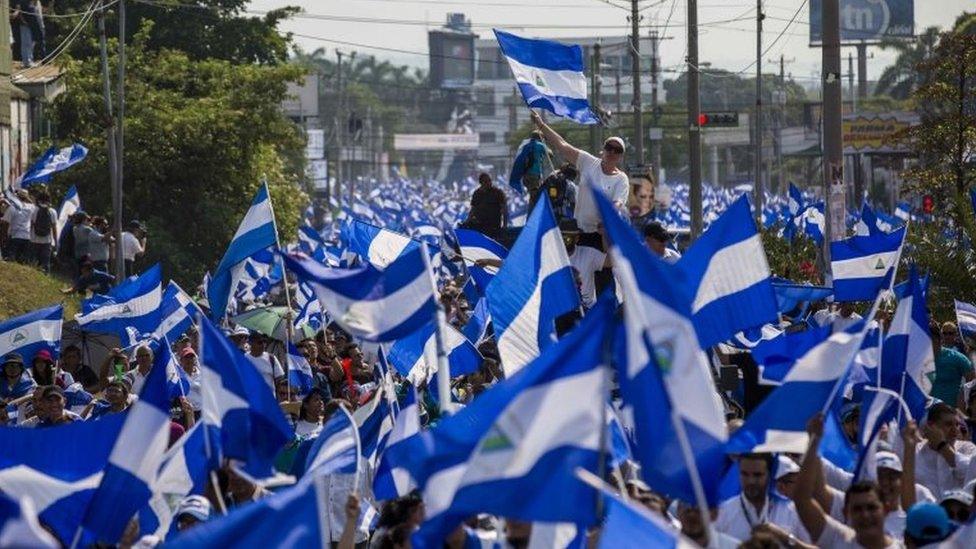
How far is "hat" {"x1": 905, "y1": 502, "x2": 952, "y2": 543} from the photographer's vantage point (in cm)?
996

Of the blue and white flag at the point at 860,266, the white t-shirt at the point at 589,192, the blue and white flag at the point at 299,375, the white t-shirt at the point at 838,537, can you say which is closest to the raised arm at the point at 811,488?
the white t-shirt at the point at 838,537

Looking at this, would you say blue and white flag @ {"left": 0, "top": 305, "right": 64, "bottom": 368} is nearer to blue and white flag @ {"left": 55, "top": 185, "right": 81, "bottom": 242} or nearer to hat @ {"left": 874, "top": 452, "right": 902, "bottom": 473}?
hat @ {"left": 874, "top": 452, "right": 902, "bottom": 473}

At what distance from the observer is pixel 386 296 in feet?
36.8

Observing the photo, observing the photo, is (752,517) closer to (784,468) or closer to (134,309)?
(784,468)

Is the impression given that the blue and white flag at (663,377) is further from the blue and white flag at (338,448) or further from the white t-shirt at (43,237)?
the white t-shirt at (43,237)

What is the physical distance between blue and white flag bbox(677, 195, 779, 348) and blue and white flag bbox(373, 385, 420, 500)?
157cm

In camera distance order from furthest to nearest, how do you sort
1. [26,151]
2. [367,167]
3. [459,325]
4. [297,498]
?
1. [367,167]
2. [26,151]
3. [459,325]
4. [297,498]

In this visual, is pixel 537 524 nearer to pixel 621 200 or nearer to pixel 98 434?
pixel 98 434

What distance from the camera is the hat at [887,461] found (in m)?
11.3

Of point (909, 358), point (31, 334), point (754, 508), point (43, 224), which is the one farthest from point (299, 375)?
point (43, 224)

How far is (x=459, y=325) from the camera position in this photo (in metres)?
23.8

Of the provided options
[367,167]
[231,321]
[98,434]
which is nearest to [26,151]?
[231,321]

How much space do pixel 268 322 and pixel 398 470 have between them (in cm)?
1124

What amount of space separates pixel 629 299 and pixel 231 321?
1805 centimetres
